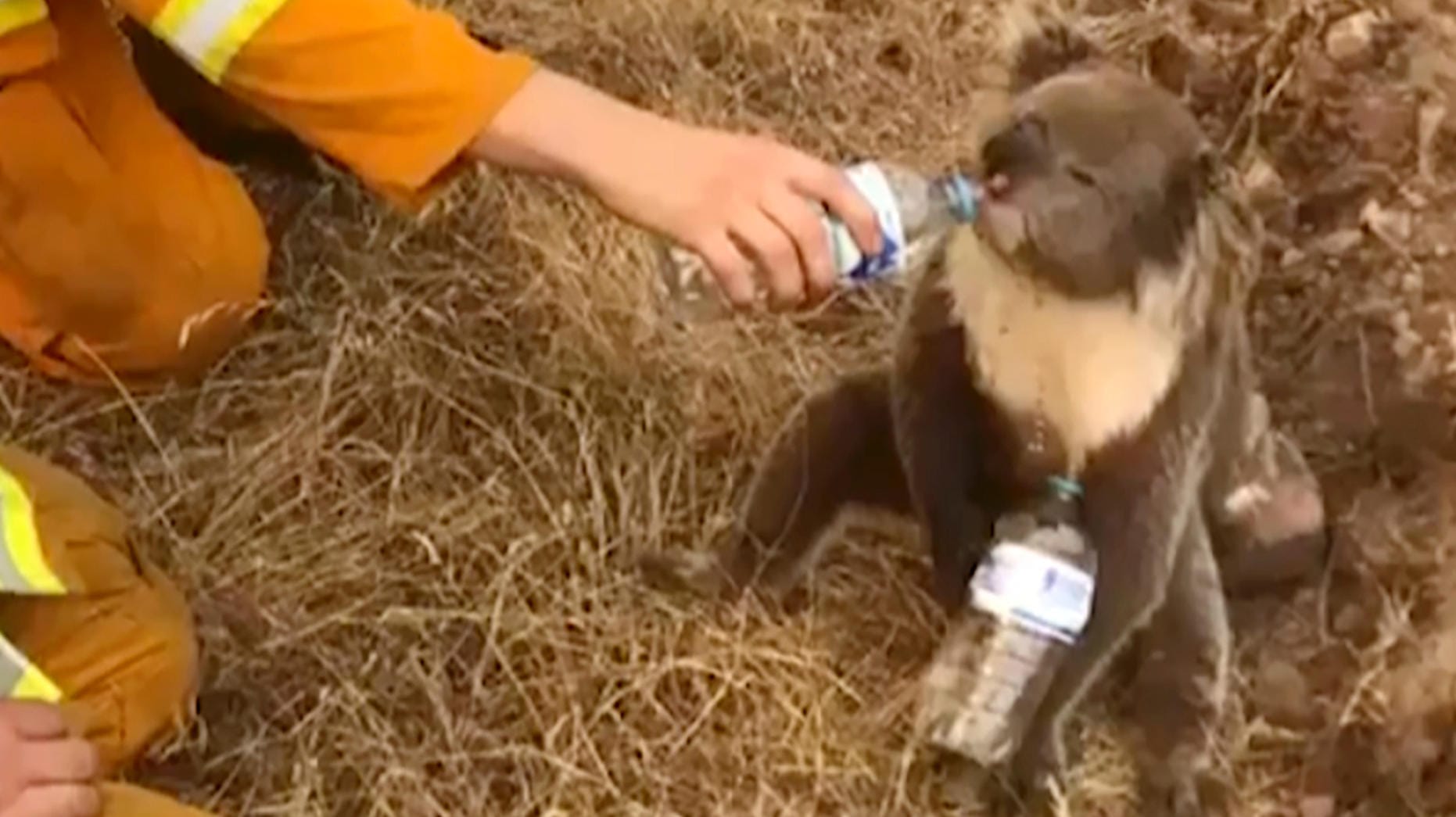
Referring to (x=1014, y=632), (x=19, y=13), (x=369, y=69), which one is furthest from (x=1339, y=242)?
(x=19, y=13)

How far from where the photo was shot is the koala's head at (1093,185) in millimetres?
1802

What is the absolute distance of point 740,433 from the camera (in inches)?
88.4

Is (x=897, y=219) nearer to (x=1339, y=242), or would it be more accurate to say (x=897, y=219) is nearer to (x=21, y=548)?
(x=21, y=548)

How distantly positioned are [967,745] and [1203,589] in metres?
0.22

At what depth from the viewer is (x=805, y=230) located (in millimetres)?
1596

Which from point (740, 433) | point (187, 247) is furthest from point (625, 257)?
point (187, 247)

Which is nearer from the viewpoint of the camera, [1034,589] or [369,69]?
[369,69]

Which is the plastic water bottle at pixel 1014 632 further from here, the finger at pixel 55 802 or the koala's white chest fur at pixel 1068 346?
the finger at pixel 55 802

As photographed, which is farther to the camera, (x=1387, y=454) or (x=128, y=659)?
(x=1387, y=454)

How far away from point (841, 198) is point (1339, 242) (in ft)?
3.03

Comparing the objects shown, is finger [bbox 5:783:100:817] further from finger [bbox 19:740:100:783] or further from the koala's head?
the koala's head

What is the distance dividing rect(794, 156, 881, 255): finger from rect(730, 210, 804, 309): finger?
0.03 meters

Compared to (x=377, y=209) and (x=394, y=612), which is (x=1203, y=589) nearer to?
(x=394, y=612)

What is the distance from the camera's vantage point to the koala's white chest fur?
1.85 m
